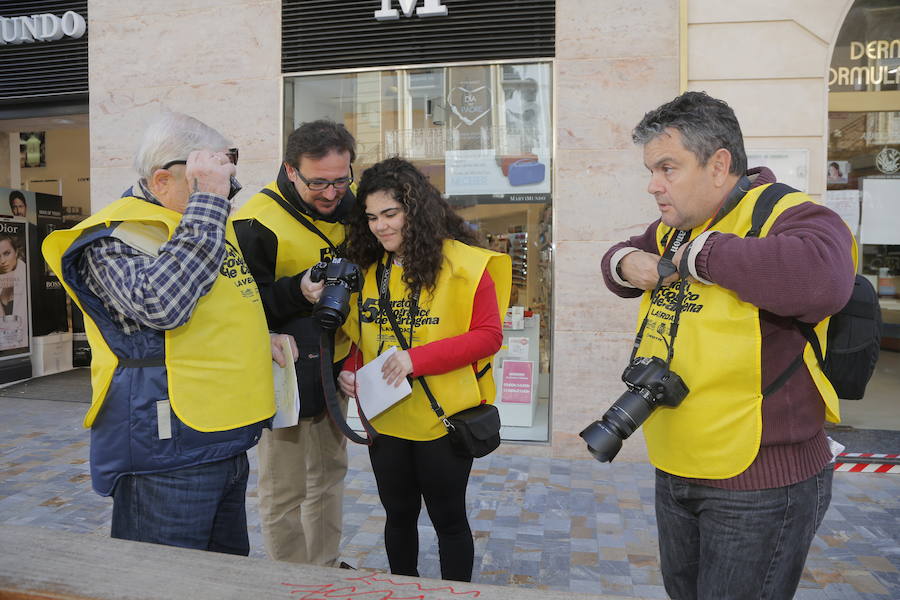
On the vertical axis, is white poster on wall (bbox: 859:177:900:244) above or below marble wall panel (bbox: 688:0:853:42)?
below

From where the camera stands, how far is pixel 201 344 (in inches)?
76.4

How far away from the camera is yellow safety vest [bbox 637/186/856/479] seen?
62.6 inches

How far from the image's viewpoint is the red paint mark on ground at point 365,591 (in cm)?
130

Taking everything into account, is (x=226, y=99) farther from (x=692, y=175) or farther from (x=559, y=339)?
(x=692, y=175)

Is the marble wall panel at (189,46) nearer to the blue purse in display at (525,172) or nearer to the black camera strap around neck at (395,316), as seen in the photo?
the blue purse in display at (525,172)

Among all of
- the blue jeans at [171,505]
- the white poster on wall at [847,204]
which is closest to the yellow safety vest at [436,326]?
the blue jeans at [171,505]

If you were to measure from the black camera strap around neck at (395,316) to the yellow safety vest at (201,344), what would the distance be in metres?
0.55

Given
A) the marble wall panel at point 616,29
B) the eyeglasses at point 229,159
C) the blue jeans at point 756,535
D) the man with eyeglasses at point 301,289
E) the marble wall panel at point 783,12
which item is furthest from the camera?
the marble wall panel at point 616,29

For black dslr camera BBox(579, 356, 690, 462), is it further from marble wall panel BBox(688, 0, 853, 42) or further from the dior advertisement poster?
the dior advertisement poster

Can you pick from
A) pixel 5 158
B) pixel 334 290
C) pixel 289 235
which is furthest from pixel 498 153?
pixel 5 158

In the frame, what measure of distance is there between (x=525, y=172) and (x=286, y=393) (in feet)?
11.4

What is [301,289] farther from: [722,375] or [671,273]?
[722,375]

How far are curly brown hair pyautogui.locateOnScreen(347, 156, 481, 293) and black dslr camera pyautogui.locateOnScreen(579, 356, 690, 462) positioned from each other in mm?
931

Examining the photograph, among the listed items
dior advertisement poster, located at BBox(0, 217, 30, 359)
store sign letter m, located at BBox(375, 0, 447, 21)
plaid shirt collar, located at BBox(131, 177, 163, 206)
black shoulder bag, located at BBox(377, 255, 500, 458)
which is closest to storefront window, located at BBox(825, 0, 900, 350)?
store sign letter m, located at BBox(375, 0, 447, 21)
